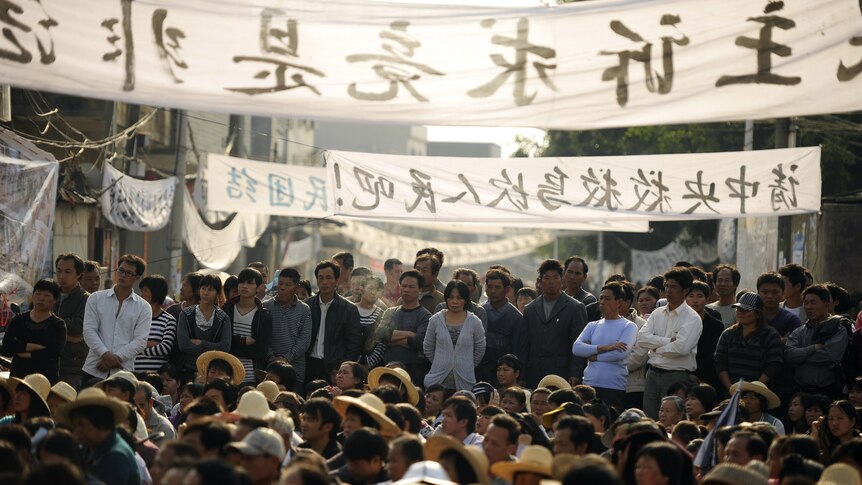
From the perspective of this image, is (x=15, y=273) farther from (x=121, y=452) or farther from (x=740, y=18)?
(x=740, y=18)

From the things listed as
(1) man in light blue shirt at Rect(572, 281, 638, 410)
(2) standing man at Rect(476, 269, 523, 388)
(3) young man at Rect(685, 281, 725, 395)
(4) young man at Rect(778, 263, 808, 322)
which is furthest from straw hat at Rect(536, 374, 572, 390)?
(4) young man at Rect(778, 263, 808, 322)

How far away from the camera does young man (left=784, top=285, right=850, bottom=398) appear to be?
10.3 metres

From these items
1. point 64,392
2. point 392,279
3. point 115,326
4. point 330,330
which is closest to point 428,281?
point 330,330

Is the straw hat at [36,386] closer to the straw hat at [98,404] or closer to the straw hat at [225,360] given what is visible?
the straw hat at [98,404]

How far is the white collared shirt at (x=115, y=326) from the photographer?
1087 cm

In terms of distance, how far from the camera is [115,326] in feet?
35.8

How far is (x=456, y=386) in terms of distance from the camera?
1139 centimetres

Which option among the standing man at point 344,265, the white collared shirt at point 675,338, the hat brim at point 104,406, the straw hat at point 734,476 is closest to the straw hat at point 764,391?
the white collared shirt at point 675,338

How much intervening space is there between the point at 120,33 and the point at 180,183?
18322 mm

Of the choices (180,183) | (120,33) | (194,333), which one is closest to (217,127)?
(180,183)

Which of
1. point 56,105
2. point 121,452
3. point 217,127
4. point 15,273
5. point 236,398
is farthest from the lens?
point 217,127

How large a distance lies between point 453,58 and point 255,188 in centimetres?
964

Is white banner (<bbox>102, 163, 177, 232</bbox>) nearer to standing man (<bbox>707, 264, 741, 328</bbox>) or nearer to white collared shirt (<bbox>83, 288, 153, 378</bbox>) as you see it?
white collared shirt (<bbox>83, 288, 153, 378</bbox>)

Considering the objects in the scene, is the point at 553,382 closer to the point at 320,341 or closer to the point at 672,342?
the point at 672,342
